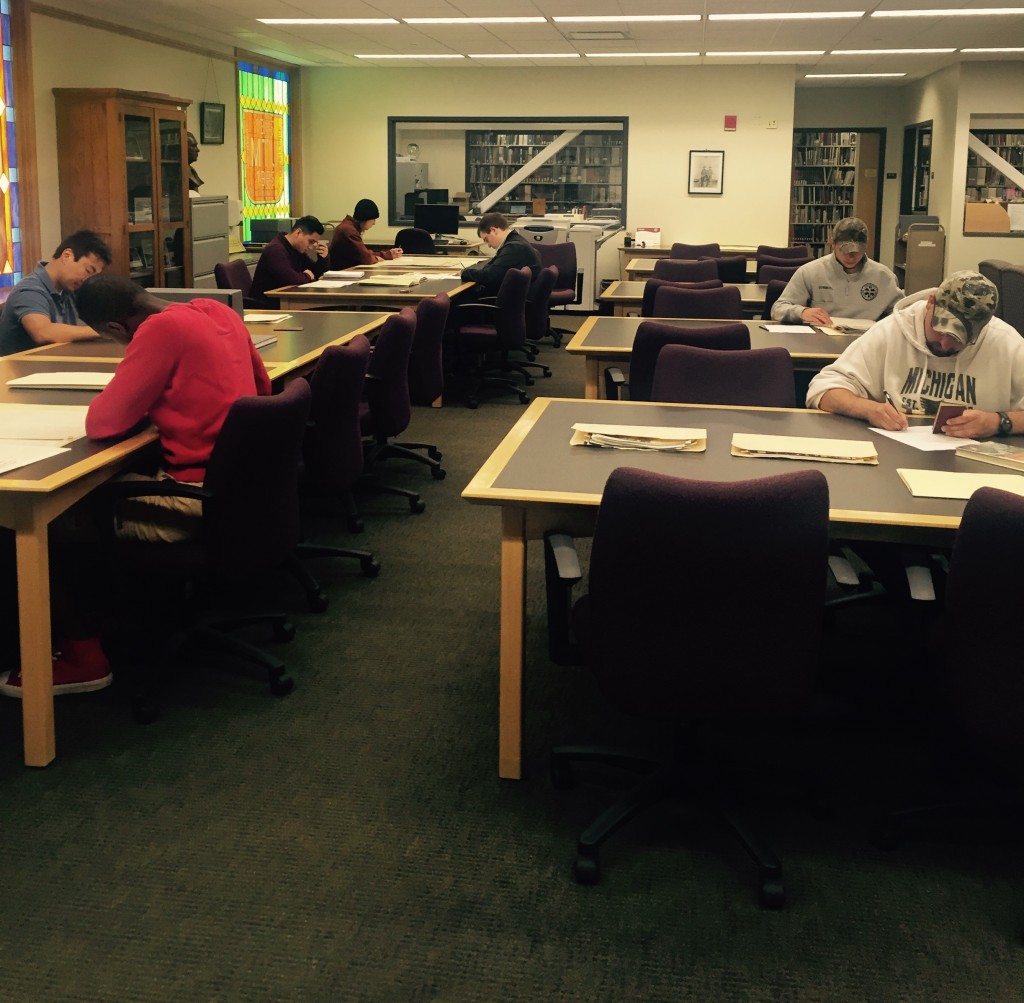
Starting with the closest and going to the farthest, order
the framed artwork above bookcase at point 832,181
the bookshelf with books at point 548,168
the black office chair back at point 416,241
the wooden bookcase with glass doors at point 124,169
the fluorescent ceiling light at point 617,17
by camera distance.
A: 1. the wooden bookcase with glass doors at point 124,169
2. the fluorescent ceiling light at point 617,17
3. the black office chair back at point 416,241
4. the bookshelf with books at point 548,168
5. the framed artwork above bookcase at point 832,181

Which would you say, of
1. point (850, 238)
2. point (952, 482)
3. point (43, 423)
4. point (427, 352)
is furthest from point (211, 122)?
point (952, 482)

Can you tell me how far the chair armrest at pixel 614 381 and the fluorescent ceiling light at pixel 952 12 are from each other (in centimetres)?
520

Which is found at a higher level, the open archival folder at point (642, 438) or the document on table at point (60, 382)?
the document on table at point (60, 382)

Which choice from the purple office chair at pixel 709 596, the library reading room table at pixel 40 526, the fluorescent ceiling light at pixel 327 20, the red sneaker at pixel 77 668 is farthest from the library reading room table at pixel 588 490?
the fluorescent ceiling light at pixel 327 20

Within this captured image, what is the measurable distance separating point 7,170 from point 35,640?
5.80 metres

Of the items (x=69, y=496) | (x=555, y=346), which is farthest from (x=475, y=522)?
(x=555, y=346)

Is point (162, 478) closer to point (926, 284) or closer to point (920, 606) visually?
point (920, 606)

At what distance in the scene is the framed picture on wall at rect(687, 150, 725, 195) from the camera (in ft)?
39.3

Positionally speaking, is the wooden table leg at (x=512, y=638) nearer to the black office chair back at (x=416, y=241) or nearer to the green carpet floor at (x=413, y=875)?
the green carpet floor at (x=413, y=875)

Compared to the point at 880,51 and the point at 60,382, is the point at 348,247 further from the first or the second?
the point at 60,382

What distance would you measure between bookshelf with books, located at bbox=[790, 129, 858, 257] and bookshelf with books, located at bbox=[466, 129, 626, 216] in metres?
3.30

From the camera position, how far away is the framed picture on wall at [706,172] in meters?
12.0

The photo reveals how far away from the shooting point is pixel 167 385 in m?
2.87

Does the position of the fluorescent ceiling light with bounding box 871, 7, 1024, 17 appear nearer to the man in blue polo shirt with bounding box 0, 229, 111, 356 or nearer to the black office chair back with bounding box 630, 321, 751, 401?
the black office chair back with bounding box 630, 321, 751, 401
